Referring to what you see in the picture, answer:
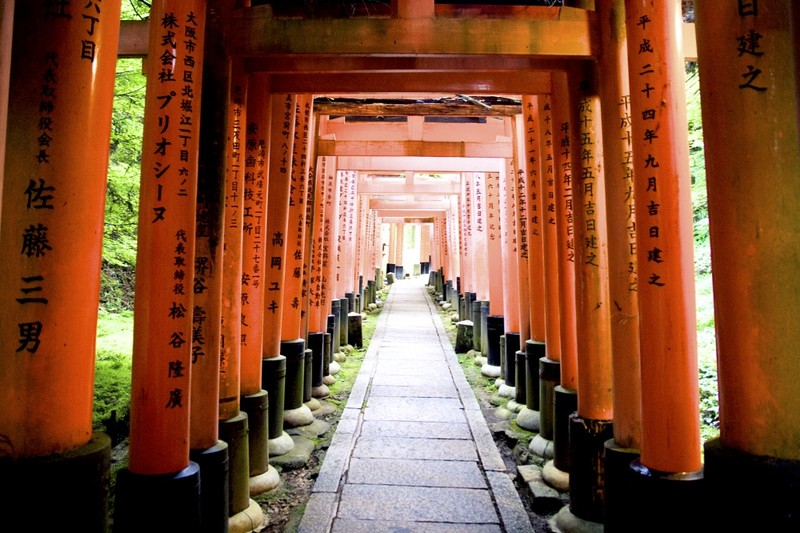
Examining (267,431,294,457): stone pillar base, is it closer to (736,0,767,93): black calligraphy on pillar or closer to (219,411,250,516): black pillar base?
(219,411,250,516): black pillar base

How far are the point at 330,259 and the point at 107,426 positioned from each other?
4.87m

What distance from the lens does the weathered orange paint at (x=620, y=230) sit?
3029mm

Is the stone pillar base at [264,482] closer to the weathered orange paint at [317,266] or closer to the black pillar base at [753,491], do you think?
the black pillar base at [753,491]

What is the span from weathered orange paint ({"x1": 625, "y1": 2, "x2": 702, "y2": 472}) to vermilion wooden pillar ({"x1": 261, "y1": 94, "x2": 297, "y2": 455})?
3.37 metres

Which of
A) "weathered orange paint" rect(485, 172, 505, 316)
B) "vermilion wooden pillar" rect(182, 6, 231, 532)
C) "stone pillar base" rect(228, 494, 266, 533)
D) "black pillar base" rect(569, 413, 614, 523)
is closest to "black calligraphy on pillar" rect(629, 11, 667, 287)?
"black pillar base" rect(569, 413, 614, 523)

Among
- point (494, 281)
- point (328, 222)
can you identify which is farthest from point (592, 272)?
→ point (328, 222)

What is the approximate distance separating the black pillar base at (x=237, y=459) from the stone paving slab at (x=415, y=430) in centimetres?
198

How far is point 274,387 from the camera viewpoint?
4.99 meters

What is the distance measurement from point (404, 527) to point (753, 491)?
8.13 feet

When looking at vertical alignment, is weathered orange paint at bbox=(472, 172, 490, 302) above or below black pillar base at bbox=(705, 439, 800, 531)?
above

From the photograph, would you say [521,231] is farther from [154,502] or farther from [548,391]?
[154,502]

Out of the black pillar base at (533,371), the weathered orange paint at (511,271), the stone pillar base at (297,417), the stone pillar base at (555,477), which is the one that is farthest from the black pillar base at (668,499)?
the weathered orange paint at (511,271)

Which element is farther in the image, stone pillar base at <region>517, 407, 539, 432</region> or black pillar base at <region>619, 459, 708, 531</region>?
stone pillar base at <region>517, 407, 539, 432</region>

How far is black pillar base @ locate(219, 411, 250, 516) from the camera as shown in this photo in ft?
11.6
